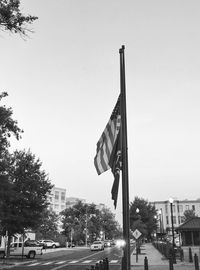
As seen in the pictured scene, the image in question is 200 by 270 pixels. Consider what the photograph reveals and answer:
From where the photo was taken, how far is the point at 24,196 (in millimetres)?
36594

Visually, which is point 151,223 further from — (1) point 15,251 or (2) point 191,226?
(1) point 15,251

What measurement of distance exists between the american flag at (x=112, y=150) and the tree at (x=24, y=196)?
2556 cm

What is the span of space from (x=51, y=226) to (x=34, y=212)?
5939cm

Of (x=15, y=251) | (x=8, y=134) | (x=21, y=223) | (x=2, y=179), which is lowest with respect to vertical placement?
(x=15, y=251)

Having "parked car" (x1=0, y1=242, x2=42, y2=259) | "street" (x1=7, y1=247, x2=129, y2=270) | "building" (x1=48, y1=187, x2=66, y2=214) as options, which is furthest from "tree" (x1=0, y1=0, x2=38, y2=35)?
"building" (x1=48, y1=187, x2=66, y2=214)

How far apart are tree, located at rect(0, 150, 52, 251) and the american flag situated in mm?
25556

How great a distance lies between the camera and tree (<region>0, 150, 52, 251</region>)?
35.5 m

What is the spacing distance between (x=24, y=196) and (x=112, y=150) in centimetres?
2908

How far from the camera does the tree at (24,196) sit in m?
35.5

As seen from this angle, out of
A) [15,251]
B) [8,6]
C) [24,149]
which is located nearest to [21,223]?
[15,251]

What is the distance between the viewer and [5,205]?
3572 cm

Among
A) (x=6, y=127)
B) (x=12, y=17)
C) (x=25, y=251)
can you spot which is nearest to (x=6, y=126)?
(x=6, y=127)

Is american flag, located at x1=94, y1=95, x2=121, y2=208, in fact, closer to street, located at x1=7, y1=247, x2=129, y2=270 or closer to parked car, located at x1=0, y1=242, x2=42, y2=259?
street, located at x1=7, y1=247, x2=129, y2=270

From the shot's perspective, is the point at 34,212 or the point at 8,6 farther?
the point at 34,212
